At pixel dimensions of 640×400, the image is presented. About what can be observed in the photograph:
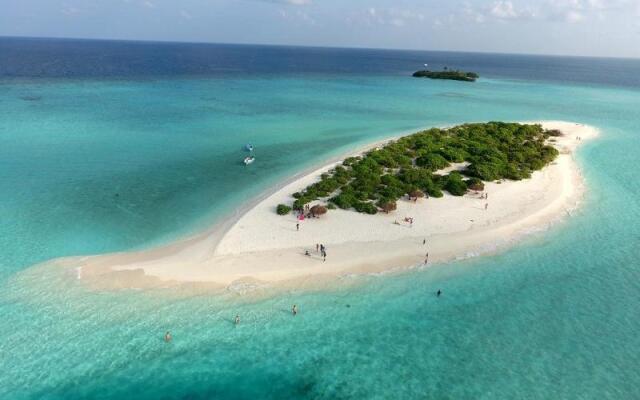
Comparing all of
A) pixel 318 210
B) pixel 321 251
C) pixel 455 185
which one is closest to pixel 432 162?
pixel 455 185

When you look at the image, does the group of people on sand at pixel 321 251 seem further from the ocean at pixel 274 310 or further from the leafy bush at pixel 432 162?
the leafy bush at pixel 432 162

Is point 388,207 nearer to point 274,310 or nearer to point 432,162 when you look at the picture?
point 432,162

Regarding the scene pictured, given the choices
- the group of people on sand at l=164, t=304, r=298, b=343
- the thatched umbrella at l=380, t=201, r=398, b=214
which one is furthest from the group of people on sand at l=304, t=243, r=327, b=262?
the thatched umbrella at l=380, t=201, r=398, b=214

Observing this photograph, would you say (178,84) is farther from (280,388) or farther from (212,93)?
(280,388)

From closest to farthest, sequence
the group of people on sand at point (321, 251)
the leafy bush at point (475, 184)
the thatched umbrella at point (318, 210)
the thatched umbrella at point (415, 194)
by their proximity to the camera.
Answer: the group of people on sand at point (321, 251) < the thatched umbrella at point (318, 210) < the thatched umbrella at point (415, 194) < the leafy bush at point (475, 184)

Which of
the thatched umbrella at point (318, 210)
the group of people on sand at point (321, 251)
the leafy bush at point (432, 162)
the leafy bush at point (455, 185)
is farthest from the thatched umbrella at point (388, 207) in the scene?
the leafy bush at point (432, 162)

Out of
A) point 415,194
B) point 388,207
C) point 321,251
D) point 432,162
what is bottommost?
point 321,251
